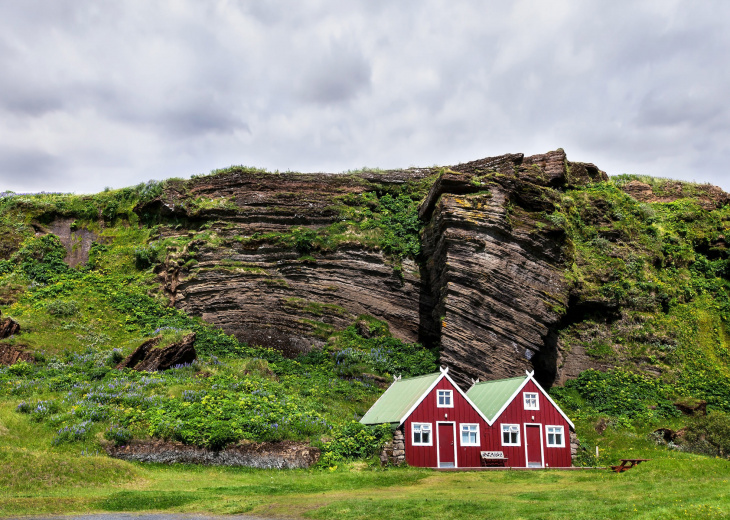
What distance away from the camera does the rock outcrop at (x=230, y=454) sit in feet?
79.8

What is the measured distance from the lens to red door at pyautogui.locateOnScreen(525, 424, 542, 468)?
99.1ft

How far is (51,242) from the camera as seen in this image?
169ft

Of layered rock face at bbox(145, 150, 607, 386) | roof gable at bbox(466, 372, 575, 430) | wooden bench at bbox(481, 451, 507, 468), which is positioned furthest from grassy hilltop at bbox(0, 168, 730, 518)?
roof gable at bbox(466, 372, 575, 430)

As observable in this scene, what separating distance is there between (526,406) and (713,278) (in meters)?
28.0

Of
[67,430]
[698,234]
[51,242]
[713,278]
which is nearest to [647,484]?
[67,430]

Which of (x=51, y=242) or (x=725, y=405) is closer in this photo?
(x=725, y=405)

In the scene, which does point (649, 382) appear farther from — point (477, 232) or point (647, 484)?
point (647, 484)

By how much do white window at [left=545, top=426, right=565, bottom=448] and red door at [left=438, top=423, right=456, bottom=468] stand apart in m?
5.56

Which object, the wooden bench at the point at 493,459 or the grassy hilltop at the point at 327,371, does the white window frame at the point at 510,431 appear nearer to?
the wooden bench at the point at 493,459

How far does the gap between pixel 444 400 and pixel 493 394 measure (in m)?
4.19

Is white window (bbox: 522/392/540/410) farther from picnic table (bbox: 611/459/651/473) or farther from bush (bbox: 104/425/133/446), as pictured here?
bush (bbox: 104/425/133/446)

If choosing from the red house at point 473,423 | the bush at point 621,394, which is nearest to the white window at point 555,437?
the red house at point 473,423

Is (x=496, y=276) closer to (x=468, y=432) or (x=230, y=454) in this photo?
(x=468, y=432)

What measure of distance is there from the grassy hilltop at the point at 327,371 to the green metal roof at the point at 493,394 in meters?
5.19
